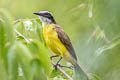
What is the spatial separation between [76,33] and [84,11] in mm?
508

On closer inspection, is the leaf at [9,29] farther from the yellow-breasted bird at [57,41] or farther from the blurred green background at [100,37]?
the yellow-breasted bird at [57,41]

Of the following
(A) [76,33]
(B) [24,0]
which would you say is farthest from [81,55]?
(B) [24,0]

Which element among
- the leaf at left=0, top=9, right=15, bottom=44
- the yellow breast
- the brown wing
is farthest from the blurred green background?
the leaf at left=0, top=9, right=15, bottom=44

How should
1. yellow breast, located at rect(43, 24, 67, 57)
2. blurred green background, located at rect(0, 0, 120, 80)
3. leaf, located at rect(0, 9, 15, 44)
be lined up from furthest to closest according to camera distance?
1. yellow breast, located at rect(43, 24, 67, 57)
2. blurred green background, located at rect(0, 0, 120, 80)
3. leaf, located at rect(0, 9, 15, 44)

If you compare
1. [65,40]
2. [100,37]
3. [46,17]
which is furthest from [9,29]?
[46,17]

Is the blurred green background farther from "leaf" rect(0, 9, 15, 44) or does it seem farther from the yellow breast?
"leaf" rect(0, 9, 15, 44)

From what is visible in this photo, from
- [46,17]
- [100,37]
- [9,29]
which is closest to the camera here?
[9,29]

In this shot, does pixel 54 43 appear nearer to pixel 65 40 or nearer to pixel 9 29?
pixel 65 40

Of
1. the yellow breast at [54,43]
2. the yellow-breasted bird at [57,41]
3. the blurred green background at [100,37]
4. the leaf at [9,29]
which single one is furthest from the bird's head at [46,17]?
the leaf at [9,29]

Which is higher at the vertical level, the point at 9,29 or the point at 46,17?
the point at 46,17

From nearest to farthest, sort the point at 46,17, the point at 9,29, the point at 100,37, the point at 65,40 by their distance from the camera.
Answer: the point at 9,29
the point at 100,37
the point at 65,40
the point at 46,17

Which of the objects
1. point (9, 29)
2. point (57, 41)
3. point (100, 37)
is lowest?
point (9, 29)

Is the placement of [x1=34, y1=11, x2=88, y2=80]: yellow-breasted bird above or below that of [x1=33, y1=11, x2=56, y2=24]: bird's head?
below

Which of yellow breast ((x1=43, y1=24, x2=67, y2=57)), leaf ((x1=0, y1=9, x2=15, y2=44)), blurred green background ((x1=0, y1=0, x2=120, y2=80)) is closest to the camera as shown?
leaf ((x1=0, y1=9, x2=15, y2=44))
